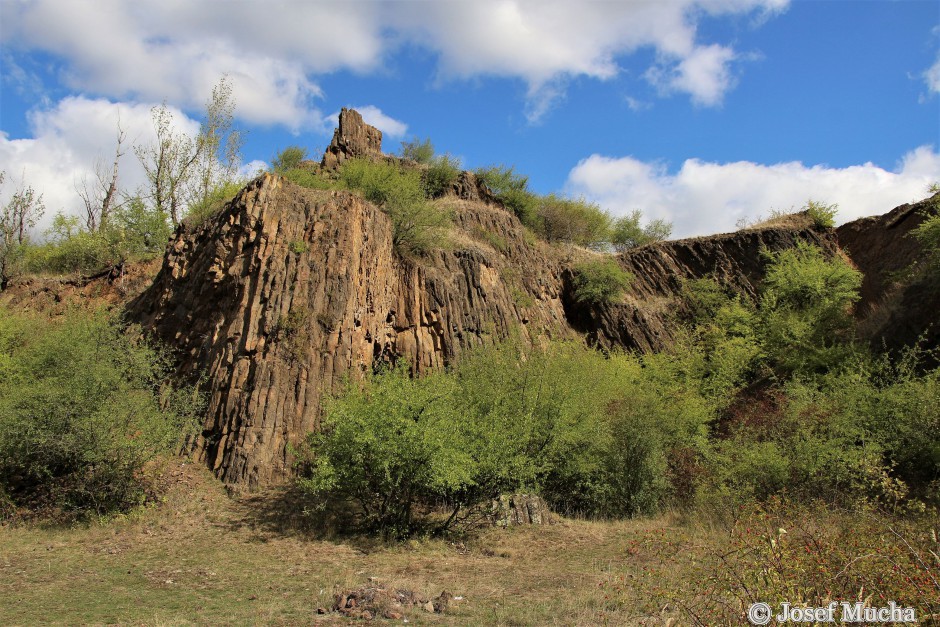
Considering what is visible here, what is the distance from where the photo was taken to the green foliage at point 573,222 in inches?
1679

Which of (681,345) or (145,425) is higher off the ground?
(681,345)

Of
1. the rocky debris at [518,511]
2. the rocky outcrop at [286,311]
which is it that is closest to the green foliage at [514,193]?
the rocky outcrop at [286,311]

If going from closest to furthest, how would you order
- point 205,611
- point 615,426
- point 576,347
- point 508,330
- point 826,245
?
point 205,611
point 615,426
point 576,347
point 508,330
point 826,245

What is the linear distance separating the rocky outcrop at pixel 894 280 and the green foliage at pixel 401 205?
2002 cm

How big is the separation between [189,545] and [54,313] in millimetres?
19660

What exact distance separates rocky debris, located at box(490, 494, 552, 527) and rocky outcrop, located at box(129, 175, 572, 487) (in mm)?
6671

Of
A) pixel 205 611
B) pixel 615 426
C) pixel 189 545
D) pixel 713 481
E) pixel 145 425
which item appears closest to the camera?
pixel 205 611

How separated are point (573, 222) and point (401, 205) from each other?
1976 cm

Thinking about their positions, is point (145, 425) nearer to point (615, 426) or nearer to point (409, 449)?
point (409, 449)

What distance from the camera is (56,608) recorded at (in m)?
9.84

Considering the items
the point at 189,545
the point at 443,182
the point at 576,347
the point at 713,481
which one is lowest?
the point at 189,545

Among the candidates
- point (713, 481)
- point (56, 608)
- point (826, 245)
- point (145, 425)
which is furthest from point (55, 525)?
point (826, 245)

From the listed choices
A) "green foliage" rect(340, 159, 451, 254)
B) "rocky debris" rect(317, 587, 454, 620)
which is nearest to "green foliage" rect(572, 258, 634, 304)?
"green foliage" rect(340, 159, 451, 254)

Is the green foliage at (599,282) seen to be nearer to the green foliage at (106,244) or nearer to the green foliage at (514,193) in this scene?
the green foliage at (514,193)
